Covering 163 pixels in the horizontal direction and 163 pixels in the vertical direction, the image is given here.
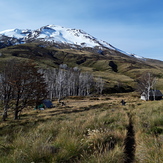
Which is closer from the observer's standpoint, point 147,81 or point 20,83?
point 20,83

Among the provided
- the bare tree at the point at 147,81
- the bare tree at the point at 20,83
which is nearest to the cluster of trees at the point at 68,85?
the bare tree at the point at 147,81

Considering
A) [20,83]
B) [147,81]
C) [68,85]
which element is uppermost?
[147,81]

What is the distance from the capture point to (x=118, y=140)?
5.29 metres

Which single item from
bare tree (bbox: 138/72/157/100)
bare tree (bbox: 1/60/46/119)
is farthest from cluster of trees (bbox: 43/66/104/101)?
bare tree (bbox: 1/60/46/119)

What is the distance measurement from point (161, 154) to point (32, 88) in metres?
21.0

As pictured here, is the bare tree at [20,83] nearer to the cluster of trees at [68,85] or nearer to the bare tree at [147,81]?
the bare tree at [147,81]

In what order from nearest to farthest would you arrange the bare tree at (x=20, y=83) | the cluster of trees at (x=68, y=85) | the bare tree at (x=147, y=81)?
the bare tree at (x=20, y=83) → the bare tree at (x=147, y=81) → the cluster of trees at (x=68, y=85)

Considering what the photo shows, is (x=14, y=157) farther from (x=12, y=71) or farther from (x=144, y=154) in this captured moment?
(x=12, y=71)

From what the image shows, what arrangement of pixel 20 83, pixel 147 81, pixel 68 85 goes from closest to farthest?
pixel 20 83, pixel 147 81, pixel 68 85

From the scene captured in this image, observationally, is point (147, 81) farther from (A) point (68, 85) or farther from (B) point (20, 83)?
(A) point (68, 85)

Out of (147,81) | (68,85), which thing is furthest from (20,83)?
(68,85)

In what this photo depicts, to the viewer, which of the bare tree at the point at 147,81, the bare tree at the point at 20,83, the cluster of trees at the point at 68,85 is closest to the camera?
the bare tree at the point at 20,83

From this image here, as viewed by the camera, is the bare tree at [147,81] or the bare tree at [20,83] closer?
the bare tree at [20,83]

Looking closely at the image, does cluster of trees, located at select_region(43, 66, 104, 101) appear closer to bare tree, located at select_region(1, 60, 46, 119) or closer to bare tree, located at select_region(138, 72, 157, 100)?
bare tree, located at select_region(138, 72, 157, 100)
